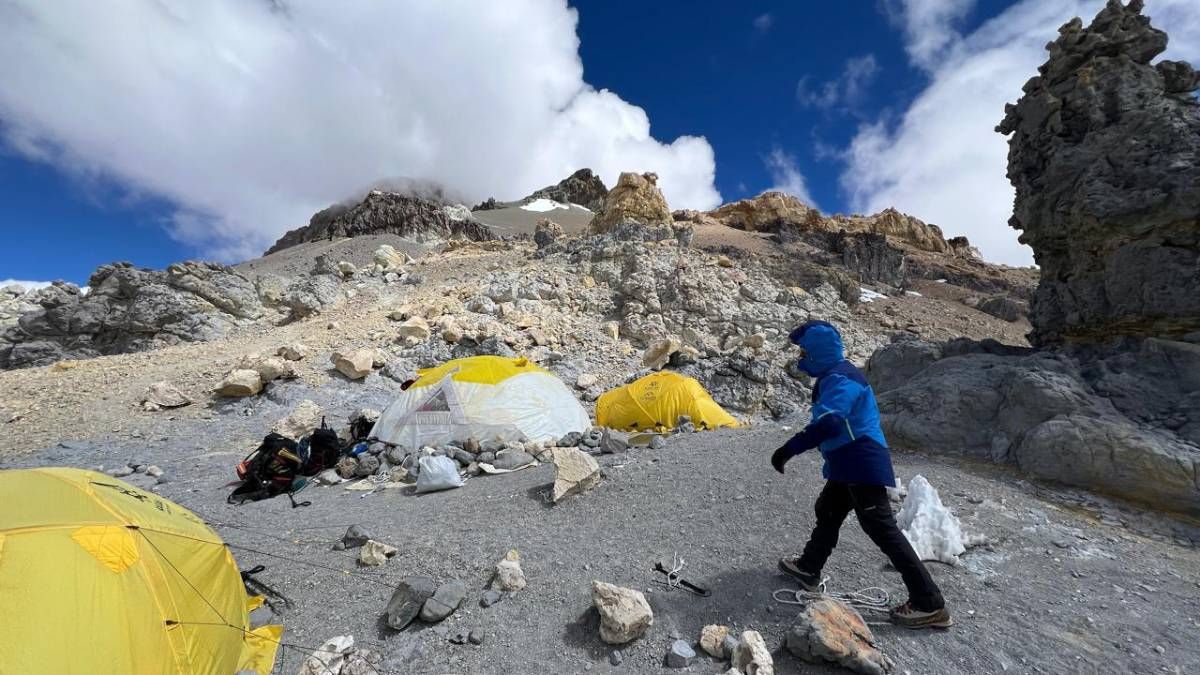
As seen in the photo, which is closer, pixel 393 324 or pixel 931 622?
pixel 931 622

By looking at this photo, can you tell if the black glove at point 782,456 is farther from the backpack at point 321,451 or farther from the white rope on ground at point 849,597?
the backpack at point 321,451

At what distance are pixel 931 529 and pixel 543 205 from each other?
107189 mm

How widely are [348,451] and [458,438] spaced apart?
2.06m

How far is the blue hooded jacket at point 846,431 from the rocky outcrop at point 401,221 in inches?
2519

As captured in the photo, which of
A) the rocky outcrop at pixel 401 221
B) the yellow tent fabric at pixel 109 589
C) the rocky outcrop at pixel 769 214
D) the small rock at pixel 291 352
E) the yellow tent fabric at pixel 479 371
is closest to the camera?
the yellow tent fabric at pixel 109 589

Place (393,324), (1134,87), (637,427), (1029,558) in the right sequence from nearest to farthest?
1. (1029,558)
2. (1134,87)
3. (637,427)
4. (393,324)

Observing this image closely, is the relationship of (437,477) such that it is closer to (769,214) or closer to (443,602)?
(443,602)

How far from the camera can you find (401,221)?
66.1m

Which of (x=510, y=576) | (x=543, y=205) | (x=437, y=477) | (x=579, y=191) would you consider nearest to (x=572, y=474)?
(x=510, y=576)

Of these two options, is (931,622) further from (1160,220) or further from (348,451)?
(348,451)

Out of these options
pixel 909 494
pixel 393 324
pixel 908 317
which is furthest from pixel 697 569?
pixel 908 317

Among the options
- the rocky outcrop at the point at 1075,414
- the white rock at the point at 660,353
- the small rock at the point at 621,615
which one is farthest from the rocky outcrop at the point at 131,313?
the rocky outcrop at the point at 1075,414

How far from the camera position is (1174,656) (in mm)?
2807

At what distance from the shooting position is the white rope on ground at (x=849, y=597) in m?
3.35
